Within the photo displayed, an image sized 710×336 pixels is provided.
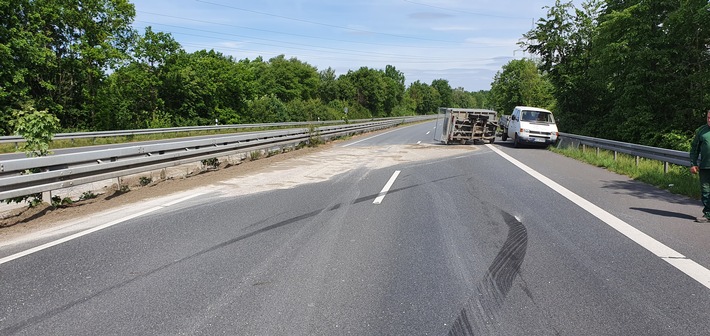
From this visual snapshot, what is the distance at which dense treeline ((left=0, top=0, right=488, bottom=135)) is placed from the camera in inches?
1224

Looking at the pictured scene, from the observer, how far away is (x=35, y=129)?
9016 millimetres

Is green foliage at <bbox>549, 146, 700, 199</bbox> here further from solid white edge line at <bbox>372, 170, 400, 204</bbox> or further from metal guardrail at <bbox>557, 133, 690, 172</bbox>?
solid white edge line at <bbox>372, 170, 400, 204</bbox>

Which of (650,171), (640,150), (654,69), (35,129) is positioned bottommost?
(650,171)

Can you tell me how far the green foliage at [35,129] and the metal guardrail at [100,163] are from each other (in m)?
0.85

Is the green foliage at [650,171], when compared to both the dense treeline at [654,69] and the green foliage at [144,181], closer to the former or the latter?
the dense treeline at [654,69]

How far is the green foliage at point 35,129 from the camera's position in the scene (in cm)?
893

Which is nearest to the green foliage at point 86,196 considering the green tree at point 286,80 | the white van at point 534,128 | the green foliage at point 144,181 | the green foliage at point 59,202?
the green foliage at point 59,202

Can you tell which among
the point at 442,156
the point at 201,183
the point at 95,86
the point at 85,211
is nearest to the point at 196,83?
the point at 95,86

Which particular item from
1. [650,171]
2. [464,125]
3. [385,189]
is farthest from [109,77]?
[650,171]

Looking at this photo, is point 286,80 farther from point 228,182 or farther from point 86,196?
point 86,196

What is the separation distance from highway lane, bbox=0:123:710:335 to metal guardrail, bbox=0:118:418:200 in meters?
1.91

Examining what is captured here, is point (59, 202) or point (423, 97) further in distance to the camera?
point (423, 97)

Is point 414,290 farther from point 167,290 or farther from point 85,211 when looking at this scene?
point 85,211

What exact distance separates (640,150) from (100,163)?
14241mm
